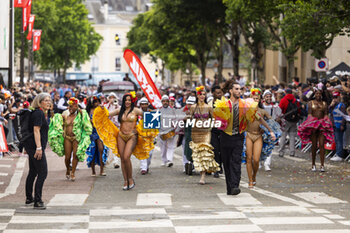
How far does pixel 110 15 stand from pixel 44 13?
196ft

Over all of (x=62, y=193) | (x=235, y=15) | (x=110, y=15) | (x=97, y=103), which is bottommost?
(x=62, y=193)

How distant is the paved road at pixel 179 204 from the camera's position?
30.8ft

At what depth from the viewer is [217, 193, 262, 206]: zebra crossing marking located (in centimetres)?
1143

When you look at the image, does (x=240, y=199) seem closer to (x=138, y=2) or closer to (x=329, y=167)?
(x=329, y=167)

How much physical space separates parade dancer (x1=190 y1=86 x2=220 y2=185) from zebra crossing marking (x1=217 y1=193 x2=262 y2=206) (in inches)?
56.5

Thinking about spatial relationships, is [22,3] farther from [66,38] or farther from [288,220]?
[66,38]

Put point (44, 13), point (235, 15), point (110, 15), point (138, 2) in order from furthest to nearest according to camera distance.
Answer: point (138, 2) < point (110, 15) < point (44, 13) < point (235, 15)

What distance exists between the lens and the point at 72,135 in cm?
1520

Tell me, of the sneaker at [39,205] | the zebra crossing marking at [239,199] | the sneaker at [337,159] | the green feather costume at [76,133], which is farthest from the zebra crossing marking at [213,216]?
the sneaker at [337,159]

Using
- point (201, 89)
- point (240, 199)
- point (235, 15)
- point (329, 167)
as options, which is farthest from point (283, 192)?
point (235, 15)

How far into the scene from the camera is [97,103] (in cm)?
1628

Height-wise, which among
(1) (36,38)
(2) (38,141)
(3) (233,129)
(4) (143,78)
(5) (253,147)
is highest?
(1) (36,38)

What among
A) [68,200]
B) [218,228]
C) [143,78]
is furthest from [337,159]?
[218,228]

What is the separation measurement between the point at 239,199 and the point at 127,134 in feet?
8.91
